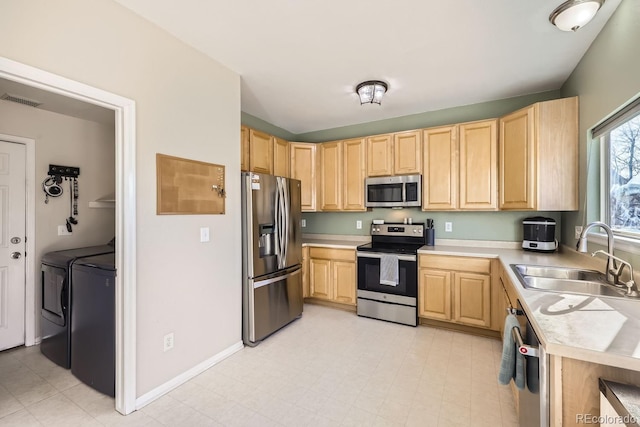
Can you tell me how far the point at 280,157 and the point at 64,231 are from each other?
2516 mm

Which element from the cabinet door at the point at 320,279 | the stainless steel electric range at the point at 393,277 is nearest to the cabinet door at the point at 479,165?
the stainless steel electric range at the point at 393,277

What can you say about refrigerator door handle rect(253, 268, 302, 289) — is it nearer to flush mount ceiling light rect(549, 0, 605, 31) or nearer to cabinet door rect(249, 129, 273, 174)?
cabinet door rect(249, 129, 273, 174)

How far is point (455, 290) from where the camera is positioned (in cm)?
299

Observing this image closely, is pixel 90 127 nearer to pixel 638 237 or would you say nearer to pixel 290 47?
pixel 290 47

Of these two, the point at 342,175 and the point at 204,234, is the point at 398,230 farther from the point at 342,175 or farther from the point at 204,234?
the point at 204,234

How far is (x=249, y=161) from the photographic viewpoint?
3.19 meters

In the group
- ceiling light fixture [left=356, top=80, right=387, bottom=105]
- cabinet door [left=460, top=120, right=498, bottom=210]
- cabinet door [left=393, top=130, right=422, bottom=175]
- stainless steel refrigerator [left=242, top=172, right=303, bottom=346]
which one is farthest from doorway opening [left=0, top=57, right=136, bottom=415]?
cabinet door [left=460, top=120, right=498, bottom=210]

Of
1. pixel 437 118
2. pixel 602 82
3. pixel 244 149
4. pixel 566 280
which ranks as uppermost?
pixel 437 118

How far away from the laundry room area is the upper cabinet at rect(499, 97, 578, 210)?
3.53m

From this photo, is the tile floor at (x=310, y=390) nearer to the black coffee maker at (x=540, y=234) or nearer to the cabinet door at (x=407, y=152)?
the black coffee maker at (x=540, y=234)

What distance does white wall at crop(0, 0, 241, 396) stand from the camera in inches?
60.2

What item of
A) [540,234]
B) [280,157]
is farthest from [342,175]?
[540,234]

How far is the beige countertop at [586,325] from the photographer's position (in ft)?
2.82

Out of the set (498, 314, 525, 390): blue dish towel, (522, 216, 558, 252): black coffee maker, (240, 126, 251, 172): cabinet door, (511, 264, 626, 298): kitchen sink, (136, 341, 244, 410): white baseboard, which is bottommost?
(136, 341, 244, 410): white baseboard
